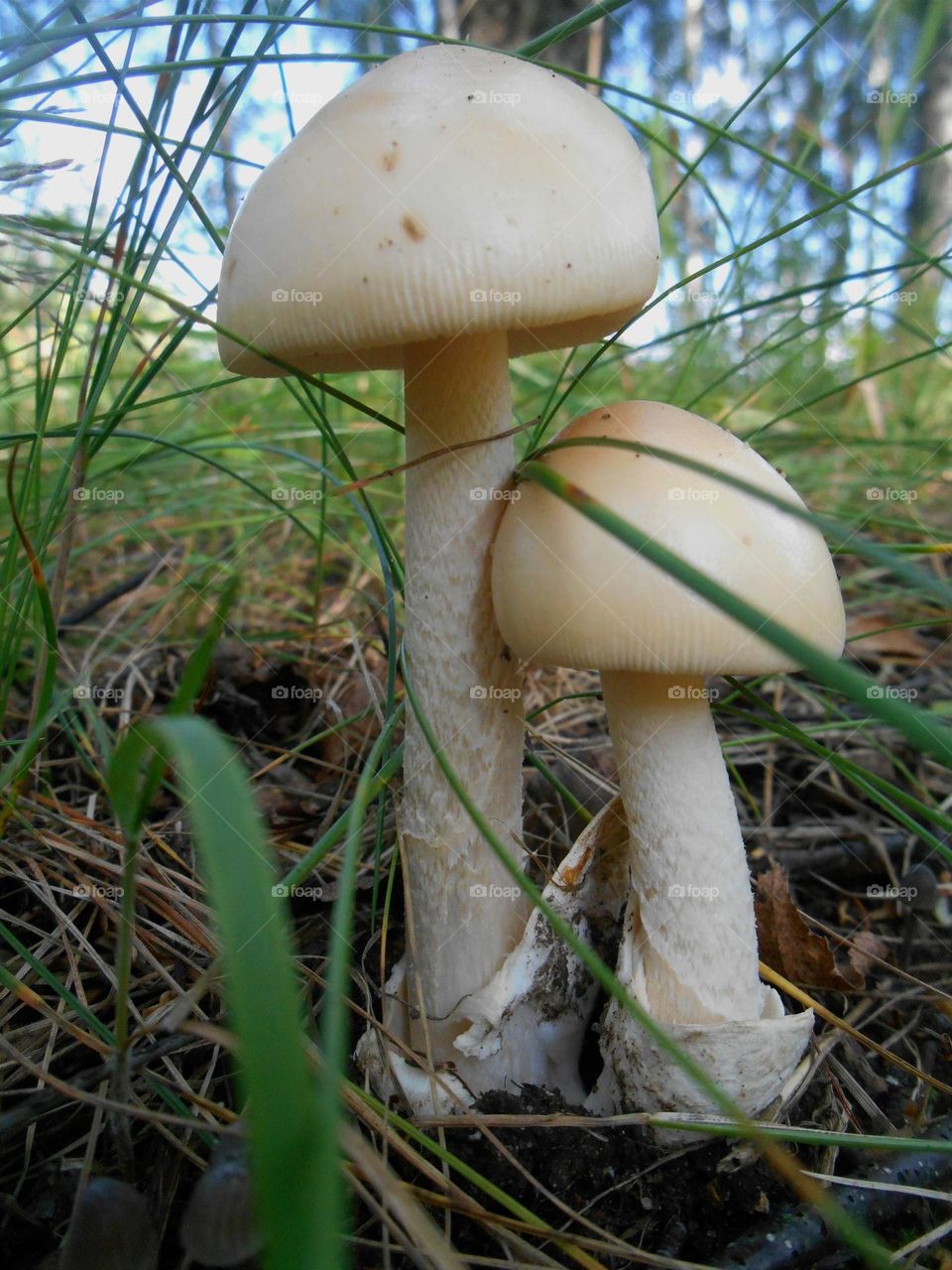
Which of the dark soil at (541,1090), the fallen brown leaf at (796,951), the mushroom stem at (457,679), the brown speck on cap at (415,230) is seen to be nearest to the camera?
the brown speck on cap at (415,230)

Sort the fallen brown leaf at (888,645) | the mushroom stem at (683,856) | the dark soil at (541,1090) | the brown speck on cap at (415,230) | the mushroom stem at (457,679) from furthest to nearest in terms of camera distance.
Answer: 1. the fallen brown leaf at (888,645)
2. the mushroom stem at (457,679)
3. the mushroom stem at (683,856)
4. the dark soil at (541,1090)
5. the brown speck on cap at (415,230)

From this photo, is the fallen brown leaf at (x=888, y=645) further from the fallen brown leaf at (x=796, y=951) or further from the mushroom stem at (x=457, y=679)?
the mushroom stem at (x=457, y=679)

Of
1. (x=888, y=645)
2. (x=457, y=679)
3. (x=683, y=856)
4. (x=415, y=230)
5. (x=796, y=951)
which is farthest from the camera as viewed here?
(x=888, y=645)

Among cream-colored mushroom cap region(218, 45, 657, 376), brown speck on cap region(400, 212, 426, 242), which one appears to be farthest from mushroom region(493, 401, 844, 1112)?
brown speck on cap region(400, 212, 426, 242)

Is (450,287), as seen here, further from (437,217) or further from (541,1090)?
(541,1090)

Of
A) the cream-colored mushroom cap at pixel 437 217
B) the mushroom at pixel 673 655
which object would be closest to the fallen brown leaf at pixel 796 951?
the mushroom at pixel 673 655

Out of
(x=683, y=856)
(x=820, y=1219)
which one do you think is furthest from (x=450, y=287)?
(x=820, y=1219)

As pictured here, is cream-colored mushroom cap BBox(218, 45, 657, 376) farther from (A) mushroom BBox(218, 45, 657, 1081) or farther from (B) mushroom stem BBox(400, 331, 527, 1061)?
(B) mushroom stem BBox(400, 331, 527, 1061)
